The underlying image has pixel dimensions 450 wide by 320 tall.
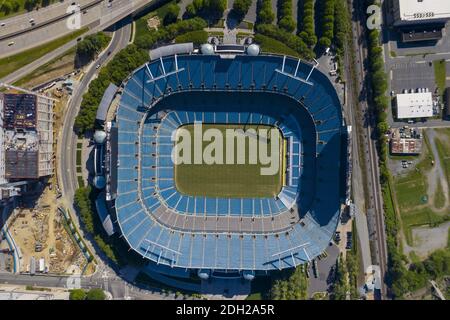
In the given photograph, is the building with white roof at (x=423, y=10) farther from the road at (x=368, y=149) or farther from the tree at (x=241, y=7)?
the tree at (x=241, y=7)

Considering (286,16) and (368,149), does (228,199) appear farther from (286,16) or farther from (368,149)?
(286,16)

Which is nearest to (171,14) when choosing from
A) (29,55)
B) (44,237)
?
(29,55)

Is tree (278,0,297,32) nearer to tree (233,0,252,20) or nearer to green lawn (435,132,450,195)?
tree (233,0,252,20)

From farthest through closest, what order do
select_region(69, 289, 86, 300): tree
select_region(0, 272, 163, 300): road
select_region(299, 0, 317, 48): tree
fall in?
select_region(0, 272, 163, 300): road
select_region(69, 289, 86, 300): tree
select_region(299, 0, 317, 48): tree

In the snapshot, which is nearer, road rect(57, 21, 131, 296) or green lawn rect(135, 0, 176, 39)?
green lawn rect(135, 0, 176, 39)

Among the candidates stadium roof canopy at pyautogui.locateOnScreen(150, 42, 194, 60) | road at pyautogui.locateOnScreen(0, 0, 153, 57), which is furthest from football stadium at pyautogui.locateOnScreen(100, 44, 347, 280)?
road at pyautogui.locateOnScreen(0, 0, 153, 57)
